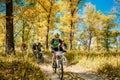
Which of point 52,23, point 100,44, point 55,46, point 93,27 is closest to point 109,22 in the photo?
point 93,27

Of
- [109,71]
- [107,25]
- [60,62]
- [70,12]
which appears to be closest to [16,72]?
[60,62]

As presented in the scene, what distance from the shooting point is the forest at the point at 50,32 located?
12.2 meters

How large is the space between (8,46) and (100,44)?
1981 inches

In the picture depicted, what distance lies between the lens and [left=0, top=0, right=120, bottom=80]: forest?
12.2m

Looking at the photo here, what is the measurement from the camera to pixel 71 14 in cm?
3228

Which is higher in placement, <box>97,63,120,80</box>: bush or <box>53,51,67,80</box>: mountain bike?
<box>53,51,67,80</box>: mountain bike

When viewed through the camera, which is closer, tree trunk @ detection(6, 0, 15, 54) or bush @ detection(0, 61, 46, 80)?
bush @ detection(0, 61, 46, 80)

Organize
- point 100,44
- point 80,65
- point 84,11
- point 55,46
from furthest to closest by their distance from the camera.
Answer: point 100,44 < point 84,11 < point 80,65 < point 55,46

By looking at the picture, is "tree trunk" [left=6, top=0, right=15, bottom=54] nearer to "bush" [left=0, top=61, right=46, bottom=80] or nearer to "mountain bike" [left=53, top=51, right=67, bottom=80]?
"bush" [left=0, top=61, right=46, bottom=80]

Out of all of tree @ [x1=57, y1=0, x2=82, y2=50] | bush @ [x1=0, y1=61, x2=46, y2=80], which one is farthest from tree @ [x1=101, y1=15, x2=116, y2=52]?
bush @ [x1=0, y1=61, x2=46, y2=80]

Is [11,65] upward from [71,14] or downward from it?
downward

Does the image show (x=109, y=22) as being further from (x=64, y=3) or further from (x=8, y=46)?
(x=8, y=46)

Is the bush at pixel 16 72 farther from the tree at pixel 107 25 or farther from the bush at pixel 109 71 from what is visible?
the tree at pixel 107 25

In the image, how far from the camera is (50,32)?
37625 mm
